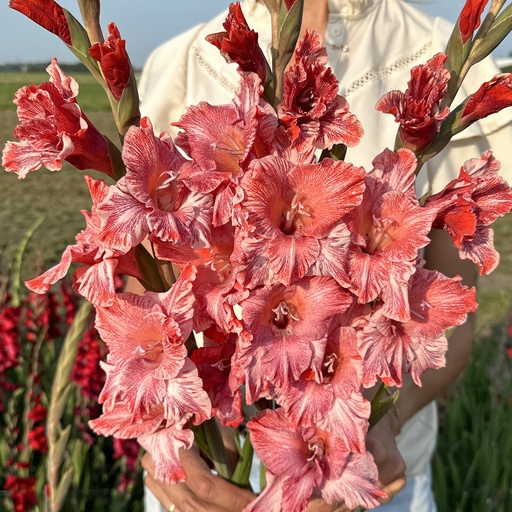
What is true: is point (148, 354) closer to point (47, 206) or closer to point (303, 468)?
point (303, 468)

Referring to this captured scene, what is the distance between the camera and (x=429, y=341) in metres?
0.48

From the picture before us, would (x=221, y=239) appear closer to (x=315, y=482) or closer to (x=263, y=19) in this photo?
(x=315, y=482)

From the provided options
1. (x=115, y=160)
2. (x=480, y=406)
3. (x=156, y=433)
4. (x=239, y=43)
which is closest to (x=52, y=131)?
(x=115, y=160)

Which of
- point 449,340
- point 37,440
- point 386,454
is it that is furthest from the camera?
point 37,440

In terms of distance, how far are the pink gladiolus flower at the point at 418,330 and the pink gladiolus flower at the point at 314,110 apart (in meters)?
0.13

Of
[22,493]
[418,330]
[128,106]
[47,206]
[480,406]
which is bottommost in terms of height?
[480,406]

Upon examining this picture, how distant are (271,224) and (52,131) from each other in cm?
18

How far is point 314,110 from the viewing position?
0.44 metres

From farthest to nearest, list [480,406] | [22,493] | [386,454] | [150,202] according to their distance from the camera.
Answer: [480,406], [22,493], [386,454], [150,202]

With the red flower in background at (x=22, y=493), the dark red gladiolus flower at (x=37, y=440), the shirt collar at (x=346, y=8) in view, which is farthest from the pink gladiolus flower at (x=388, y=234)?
the dark red gladiolus flower at (x=37, y=440)

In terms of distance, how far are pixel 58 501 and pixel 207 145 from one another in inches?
19.5

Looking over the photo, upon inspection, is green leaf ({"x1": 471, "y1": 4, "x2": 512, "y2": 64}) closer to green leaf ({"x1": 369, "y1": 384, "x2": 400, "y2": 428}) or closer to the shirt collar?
green leaf ({"x1": 369, "y1": 384, "x2": 400, "y2": 428})

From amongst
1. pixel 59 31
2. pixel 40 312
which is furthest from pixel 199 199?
pixel 40 312

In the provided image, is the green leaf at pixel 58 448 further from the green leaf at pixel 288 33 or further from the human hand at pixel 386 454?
the green leaf at pixel 288 33
